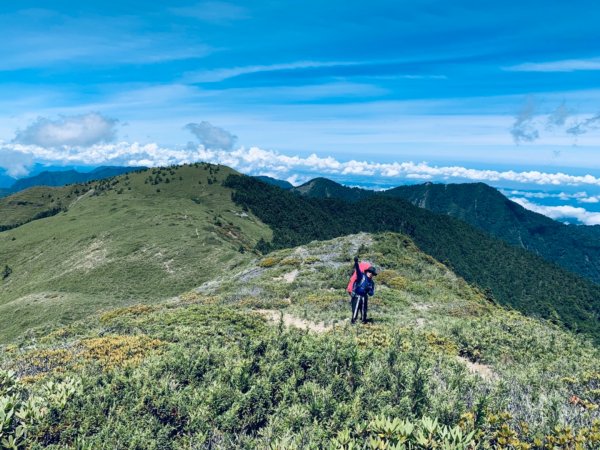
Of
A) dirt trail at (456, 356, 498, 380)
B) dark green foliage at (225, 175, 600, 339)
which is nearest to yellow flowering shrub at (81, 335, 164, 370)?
dirt trail at (456, 356, 498, 380)

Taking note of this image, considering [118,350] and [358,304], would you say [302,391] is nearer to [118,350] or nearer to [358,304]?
[118,350]

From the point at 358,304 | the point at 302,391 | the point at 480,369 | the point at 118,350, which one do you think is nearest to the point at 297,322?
the point at 358,304

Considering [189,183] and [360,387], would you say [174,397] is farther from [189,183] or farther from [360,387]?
[189,183]

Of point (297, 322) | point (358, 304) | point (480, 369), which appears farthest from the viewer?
point (297, 322)

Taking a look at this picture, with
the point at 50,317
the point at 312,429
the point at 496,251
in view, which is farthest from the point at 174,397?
the point at 496,251

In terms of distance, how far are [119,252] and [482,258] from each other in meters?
156

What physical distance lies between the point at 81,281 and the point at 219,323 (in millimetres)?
60269

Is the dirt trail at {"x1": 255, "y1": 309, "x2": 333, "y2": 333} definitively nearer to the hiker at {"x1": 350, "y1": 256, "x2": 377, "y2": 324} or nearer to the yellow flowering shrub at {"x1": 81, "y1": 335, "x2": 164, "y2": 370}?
the hiker at {"x1": 350, "y1": 256, "x2": 377, "y2": 324}

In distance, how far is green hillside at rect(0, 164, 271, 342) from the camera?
53.6 meters

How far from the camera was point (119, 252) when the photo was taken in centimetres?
7625

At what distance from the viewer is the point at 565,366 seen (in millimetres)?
12406

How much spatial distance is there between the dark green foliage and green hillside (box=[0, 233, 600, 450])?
88842mm

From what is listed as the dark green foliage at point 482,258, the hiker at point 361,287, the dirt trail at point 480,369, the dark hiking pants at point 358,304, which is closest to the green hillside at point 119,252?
the dark green foliage at point 482,258

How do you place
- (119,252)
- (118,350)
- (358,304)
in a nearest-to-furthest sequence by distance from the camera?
(118,350)
(358,304)
(119,252)
